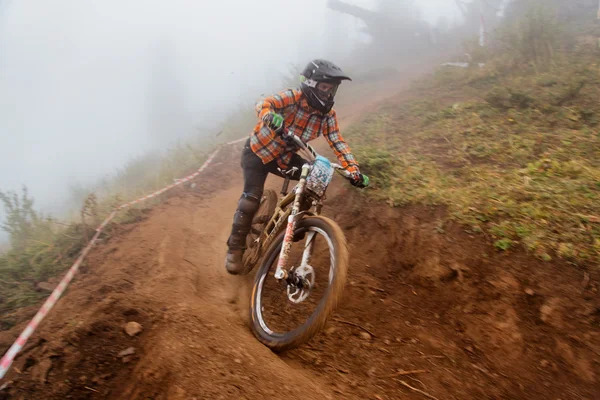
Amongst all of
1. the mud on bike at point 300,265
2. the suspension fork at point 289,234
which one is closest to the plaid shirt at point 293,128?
the mud on bike at point 300,265

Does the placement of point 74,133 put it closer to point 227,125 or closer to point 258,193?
point 227,125

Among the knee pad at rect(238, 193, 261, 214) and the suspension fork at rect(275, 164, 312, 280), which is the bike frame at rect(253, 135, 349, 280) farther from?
the knee pad at rect(238, 193, 261, 214)

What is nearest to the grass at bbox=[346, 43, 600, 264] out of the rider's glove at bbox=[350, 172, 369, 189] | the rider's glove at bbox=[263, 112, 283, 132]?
the rider's glove at bbox=[350, 172, 369, 189]

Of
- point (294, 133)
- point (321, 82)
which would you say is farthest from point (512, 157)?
point (294, 133)

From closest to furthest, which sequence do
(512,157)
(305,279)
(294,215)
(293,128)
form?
(305,279), (294,215), (293,128), (512,157)

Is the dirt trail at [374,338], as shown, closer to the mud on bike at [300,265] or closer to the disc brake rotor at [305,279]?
the mud on bike at [300,265]

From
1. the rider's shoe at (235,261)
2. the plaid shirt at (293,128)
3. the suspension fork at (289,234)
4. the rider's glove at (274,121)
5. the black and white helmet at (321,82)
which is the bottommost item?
the rider's shoe at (235,261)

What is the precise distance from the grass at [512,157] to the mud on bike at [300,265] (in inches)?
53.5

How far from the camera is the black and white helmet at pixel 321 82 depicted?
11.0 ft

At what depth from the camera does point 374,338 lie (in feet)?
9.57

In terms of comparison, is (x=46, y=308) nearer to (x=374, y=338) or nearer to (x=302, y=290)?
(x=302, y=290)

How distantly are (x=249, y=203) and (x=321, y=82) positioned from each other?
142cm

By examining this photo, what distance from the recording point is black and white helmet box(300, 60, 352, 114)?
3352 mm

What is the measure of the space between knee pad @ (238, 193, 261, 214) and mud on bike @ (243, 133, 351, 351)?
274 mm
